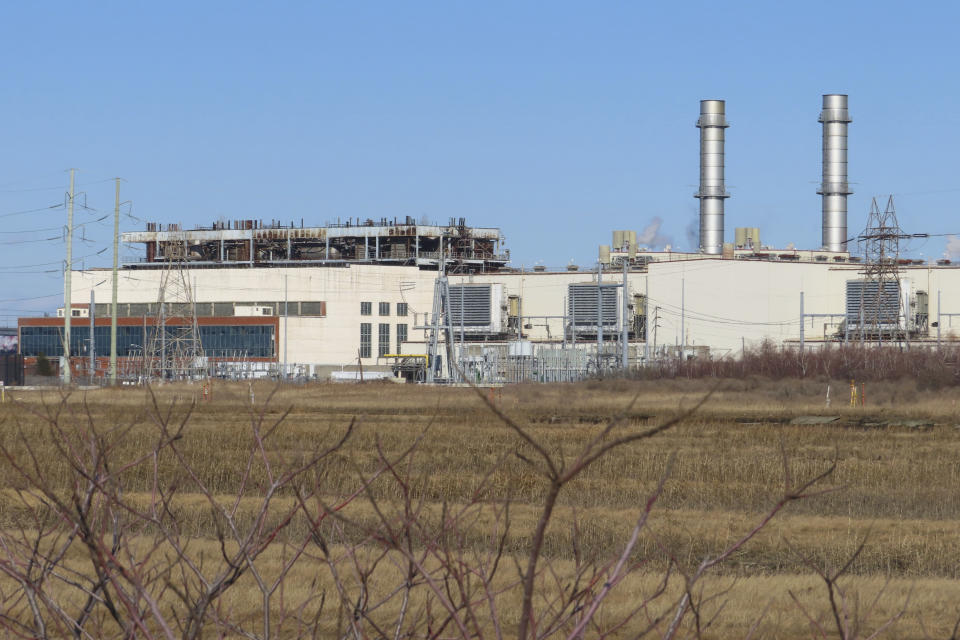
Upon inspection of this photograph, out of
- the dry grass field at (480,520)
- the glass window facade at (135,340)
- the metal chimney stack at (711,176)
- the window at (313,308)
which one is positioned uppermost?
the metal chimney stack at (711,176)

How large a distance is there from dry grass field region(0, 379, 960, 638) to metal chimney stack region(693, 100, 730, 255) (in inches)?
2247

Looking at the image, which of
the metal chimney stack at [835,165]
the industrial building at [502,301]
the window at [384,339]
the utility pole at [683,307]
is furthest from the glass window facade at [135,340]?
the metal chimney stack at [835,165]

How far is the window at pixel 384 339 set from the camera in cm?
10594

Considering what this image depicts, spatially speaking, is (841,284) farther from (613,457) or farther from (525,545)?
(525,545)

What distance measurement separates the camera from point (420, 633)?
42.8ft

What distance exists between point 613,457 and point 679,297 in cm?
6829

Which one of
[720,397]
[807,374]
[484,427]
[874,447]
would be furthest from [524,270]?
[874,447]

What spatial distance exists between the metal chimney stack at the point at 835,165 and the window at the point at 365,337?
135ft

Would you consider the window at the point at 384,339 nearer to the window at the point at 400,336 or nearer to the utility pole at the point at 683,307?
the window at the point at 400,336

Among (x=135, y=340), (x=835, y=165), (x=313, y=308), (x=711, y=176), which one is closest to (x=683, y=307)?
(x=711, y=176)

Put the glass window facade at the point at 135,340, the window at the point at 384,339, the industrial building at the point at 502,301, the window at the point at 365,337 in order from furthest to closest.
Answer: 1. the window at the point at 384,339
2. the window at the point at 365,337
3. the glass window facade at the point at 135,340
4. the industrial building at the point at 502,301

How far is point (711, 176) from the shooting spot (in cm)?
11100

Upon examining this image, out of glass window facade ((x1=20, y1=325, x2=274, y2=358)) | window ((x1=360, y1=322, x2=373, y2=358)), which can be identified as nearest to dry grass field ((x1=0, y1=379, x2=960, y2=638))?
glass window facade ((x1=20, y1=325, x2=274, y2=358))

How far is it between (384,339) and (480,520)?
283 ft
